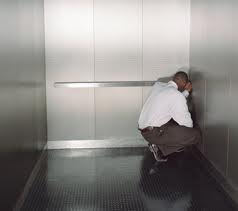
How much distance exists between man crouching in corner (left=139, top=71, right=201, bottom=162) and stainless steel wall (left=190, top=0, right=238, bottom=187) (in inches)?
9.2

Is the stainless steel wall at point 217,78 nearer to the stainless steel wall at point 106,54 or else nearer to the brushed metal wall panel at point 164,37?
the brushed metal wall panel at point 164,37

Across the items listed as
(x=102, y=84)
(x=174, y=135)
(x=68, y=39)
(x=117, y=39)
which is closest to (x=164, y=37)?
(x=117, y=39)

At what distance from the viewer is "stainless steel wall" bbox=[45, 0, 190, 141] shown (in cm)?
632

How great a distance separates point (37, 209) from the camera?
407 centimetres

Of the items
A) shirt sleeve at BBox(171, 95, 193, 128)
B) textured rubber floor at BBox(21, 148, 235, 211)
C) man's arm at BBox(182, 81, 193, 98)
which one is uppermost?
man's arm at BBox(182, 81, 193, 98)

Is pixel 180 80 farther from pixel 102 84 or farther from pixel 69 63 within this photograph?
pixel 69 63

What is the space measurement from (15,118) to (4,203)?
84 cm

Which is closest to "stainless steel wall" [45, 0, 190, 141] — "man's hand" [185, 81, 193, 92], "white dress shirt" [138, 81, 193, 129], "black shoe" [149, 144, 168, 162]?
Result: "man's hand" [185, 81, 193, 92]

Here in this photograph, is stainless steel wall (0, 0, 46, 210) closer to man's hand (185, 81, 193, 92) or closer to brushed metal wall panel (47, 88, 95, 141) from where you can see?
brushed metal wall panel (47, 88, 95, 141)

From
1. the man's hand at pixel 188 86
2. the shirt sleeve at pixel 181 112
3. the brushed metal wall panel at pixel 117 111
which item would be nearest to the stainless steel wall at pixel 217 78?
the man's hand at pixel 188 86

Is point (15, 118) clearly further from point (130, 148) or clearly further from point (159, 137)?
point (130, 148)

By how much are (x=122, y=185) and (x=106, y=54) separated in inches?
92.4

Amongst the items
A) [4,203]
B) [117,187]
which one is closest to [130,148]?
[117,187]

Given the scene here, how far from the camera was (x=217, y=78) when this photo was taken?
477 centimetres
